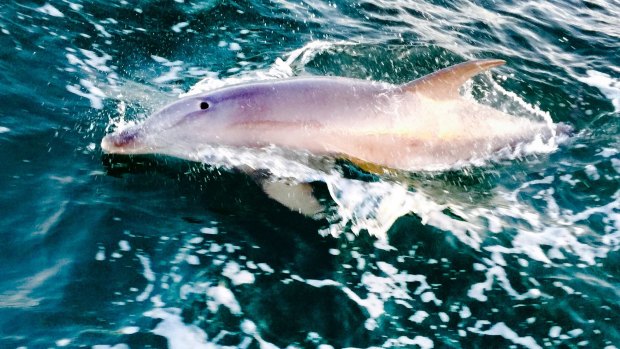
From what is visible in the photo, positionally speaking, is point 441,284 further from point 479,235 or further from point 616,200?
point 616,200

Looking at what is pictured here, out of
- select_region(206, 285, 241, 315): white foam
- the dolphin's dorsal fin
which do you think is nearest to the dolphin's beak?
select_region(206, 285, 241, 315): white foam

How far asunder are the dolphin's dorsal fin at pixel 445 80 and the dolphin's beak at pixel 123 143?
2551 mm

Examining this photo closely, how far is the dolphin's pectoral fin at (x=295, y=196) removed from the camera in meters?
6.00

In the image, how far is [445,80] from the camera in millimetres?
6625

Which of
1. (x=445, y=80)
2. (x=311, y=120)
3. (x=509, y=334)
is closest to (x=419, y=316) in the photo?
(x=509, y=334)

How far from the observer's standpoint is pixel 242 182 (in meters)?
6.28

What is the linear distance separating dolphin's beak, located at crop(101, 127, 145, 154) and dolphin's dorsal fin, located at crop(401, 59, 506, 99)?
100 inches

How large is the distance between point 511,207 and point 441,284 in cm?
170

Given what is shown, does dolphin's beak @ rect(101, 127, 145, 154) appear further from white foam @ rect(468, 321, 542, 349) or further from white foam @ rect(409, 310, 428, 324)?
white foam @ rect(468, 321, 542, 349)

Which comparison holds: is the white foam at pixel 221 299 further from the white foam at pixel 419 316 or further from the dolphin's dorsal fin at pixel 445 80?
the dolphin's dorsal fin at pixel 445 80

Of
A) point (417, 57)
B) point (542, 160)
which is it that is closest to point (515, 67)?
point (417, 57)

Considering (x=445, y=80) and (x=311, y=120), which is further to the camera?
(x=445, y=80)

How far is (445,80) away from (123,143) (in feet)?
10.2

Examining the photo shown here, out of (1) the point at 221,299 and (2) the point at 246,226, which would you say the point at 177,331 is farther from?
(2) the point at 246,226
